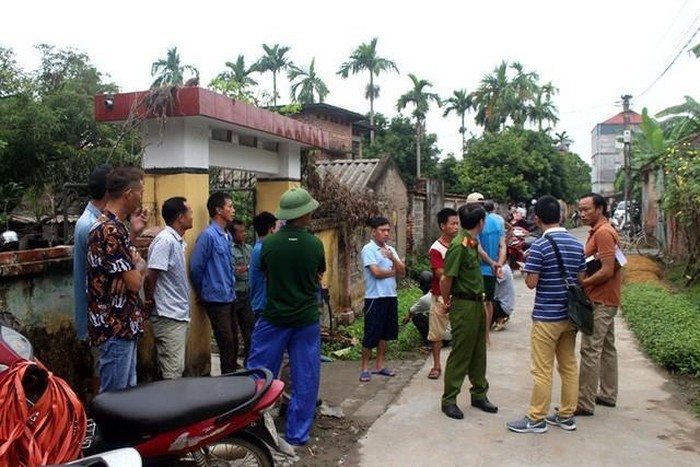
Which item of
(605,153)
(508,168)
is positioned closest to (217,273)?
(508,168)

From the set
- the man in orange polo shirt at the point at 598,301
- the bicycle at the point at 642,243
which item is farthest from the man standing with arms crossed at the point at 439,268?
the bicycle at the point at 642,243

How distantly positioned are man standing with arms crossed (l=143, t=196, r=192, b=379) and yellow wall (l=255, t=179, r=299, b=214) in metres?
2.67

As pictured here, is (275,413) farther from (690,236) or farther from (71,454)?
(690,236)

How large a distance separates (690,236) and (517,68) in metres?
33.2

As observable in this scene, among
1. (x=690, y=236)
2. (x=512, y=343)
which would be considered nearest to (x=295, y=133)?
(x=512, y=343)

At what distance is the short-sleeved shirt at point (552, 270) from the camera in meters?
4.52

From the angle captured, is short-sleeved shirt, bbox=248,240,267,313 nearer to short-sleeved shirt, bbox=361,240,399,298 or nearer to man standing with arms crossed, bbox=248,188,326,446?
man standing with arms crossed, bbox=248,188,326,446

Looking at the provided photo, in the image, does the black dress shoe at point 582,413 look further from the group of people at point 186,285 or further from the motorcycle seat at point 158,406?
the motorcycle seat at point 158,406

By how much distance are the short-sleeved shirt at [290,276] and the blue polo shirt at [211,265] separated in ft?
2.39

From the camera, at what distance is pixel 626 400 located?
5348mm

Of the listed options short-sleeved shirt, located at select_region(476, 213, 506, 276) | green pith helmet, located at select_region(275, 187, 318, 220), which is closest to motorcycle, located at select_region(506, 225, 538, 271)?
short-sleeved shirt, located at select_region(476, 213, 506, 276)

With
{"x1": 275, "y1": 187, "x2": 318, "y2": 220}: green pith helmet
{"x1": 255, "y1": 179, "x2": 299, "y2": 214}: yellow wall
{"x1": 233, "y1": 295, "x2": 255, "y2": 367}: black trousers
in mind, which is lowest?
{"x1": 233, "y1": 295, "x2": 255, "y2": 367}: black trousers

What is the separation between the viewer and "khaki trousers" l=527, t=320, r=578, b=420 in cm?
452

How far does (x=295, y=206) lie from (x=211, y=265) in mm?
1036
